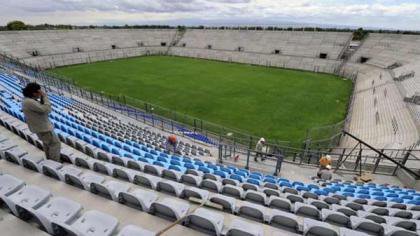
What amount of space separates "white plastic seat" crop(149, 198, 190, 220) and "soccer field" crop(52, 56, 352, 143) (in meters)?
13.0

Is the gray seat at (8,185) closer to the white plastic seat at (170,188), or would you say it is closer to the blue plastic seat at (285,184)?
the white plastic seat at (170,188)

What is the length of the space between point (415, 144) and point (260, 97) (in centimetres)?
1380

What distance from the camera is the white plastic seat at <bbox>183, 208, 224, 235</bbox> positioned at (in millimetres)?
3664

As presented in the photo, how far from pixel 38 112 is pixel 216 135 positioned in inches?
453

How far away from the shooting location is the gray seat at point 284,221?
14.0ft

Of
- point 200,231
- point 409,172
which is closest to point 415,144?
point 409,172

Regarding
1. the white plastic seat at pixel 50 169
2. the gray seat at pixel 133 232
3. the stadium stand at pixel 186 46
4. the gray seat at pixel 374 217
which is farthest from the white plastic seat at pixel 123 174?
the stadium stand at pixel 186 46

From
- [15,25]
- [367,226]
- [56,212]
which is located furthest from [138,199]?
[15,25]

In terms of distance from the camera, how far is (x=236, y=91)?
26.8 m

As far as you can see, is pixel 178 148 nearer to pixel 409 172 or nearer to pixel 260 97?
pixel 409 172

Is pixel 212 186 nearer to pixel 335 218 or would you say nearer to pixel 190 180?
pixel 190 180

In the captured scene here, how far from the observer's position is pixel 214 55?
4944 cm

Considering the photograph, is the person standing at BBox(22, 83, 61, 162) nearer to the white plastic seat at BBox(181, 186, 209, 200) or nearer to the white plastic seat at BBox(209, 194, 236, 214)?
the white plastic seat at BBox(181, 186, 209, 200)

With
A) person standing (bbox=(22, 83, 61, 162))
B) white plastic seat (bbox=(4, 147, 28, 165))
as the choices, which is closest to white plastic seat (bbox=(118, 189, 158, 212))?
person standing (bbox=(22, 83, 61, 162))
